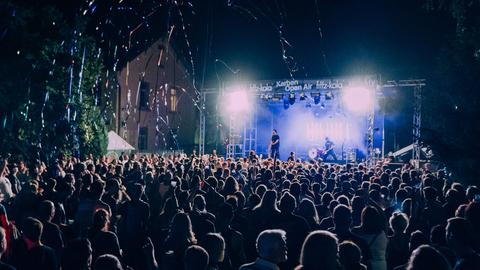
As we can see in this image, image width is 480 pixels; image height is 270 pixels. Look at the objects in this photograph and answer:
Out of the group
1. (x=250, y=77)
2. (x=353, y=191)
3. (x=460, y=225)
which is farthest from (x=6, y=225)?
(x=250, y=77)

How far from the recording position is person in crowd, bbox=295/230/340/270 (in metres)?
3.23

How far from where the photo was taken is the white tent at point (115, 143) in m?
27.6

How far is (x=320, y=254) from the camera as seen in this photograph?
3.24m

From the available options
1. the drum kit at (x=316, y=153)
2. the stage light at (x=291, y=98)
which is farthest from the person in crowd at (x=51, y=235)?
the drum kit at (x=316, y=153)

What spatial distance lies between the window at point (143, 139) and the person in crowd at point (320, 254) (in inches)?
1203

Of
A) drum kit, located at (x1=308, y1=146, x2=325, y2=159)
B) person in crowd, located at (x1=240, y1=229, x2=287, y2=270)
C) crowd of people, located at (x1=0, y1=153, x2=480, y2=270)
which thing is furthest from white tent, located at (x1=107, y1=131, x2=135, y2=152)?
person in crowd, located at (x1=240, y1=229, x2=287, y2=270)

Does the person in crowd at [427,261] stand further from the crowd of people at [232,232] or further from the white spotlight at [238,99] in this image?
the white spotlight at [238,99]

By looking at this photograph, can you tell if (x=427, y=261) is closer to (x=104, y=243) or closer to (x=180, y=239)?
(x=180, y=239)

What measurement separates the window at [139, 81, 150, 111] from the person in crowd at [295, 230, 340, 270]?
30.5 metres

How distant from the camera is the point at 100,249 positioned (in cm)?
512

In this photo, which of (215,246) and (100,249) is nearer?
(215,246)

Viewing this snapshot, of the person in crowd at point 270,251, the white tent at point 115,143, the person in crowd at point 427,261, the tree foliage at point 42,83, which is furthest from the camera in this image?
the white tent at point 115,143

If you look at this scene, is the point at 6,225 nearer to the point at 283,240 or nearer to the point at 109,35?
the point at 283,240

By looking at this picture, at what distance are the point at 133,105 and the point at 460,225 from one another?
2958 cm
